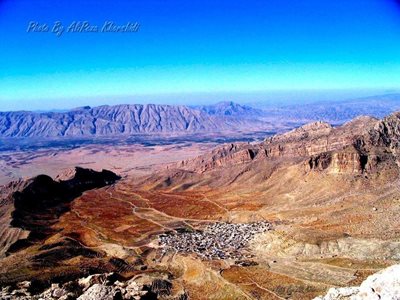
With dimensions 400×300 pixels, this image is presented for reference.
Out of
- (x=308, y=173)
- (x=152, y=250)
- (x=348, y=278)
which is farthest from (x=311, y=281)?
(x=308, y=173)

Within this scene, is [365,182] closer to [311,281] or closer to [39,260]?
[311,281]

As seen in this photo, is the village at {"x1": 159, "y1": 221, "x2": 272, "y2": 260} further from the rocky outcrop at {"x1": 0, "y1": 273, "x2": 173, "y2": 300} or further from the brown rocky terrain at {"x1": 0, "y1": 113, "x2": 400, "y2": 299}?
the rocky outcrop at {"x1": 0, "y1": 273, "x2": 173, "y2": 300}

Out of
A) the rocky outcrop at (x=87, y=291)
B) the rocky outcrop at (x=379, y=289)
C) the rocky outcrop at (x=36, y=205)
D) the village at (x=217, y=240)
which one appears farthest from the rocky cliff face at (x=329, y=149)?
the rocky outcrop at (x=379, y=289)

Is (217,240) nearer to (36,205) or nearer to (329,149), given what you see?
(36,205)

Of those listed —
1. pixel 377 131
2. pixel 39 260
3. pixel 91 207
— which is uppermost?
pixel 377 131

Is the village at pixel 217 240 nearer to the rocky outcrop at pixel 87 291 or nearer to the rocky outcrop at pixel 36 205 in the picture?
the rocky outcrop at pixel 87 291

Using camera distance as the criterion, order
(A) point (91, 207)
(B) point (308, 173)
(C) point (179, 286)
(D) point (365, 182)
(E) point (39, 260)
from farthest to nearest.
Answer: (A) point (91, 207)
(B) point (308, 173)
(D) point (365, 182)
(E) point (39, 260)
(C) point (179, 286)

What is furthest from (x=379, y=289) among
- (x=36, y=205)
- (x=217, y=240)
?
(x=36, y=205)
